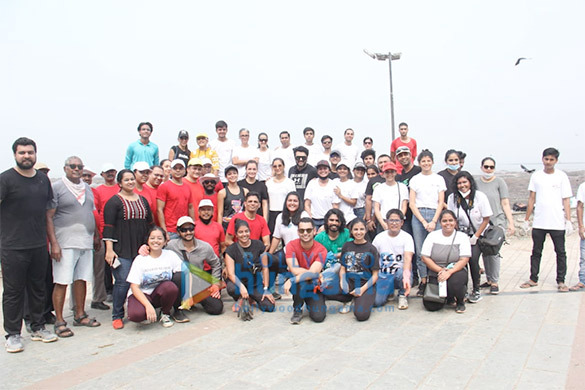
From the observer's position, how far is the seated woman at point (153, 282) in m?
4.43

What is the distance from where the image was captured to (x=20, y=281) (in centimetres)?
400

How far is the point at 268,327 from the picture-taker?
4.40 m

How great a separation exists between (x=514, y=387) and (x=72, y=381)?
A: 3.29 meters

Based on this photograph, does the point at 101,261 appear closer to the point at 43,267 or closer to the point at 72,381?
the point at 43,267

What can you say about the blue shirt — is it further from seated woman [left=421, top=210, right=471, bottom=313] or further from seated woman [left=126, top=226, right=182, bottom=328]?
seated woman [left=421, top=210, right=471, bottom=313]

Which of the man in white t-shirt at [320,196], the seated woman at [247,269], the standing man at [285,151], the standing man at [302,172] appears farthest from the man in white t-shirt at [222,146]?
the seated woman at [247,269]

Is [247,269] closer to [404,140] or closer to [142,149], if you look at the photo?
[142,149]

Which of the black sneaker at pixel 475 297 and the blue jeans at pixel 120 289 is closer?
the blue jeans at pixel 120 289

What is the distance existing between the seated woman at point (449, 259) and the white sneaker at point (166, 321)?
2.85m

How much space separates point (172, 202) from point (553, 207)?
4880 millimetres

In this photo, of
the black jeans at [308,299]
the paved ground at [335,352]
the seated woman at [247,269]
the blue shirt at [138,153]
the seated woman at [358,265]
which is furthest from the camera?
Answer: the blue shirt at [138,153]

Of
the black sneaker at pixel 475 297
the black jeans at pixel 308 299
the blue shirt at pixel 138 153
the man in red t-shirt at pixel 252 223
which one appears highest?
the blue shirt at pixel 138 153

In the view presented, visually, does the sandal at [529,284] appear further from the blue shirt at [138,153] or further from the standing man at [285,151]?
the blue shirt at [138,153]

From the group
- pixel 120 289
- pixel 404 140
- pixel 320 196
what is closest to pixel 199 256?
pixel 120 289
